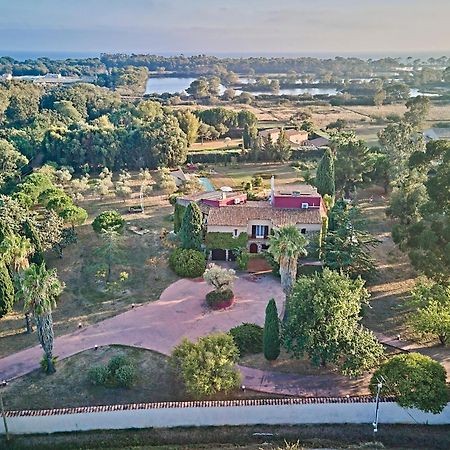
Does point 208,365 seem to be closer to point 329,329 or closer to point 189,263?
point 329,329

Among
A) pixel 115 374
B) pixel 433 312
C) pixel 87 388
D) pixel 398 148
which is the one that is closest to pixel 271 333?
pixel 115 374

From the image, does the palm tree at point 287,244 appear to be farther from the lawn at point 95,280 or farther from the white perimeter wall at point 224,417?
the lawn at point 95,280

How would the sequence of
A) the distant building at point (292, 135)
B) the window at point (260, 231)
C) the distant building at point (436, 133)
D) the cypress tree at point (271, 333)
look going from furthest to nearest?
the distant building at point (436, 133) < the distant building at point (292, 135) < the window at point (260, 231) < the cypress tree at point (271, 333)

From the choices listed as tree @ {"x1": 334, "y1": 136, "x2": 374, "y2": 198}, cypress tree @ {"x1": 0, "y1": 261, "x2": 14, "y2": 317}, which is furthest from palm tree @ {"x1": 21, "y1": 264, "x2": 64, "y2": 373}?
tree @ {"x1": 334, "y1": 136, "x2": 374, "y2": 198}

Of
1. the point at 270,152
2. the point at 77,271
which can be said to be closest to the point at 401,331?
the point at 77,271

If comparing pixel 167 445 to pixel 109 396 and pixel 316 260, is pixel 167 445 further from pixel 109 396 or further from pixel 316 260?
pixel 316 260

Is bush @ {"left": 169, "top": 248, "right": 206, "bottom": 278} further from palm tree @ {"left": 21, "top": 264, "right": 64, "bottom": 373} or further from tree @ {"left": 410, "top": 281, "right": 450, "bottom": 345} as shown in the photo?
tree @ {"left": 410, "top": 281, "right": 450, "bottom": 345}

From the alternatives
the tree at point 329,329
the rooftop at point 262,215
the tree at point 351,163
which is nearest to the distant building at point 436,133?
the tree at point 351,163
